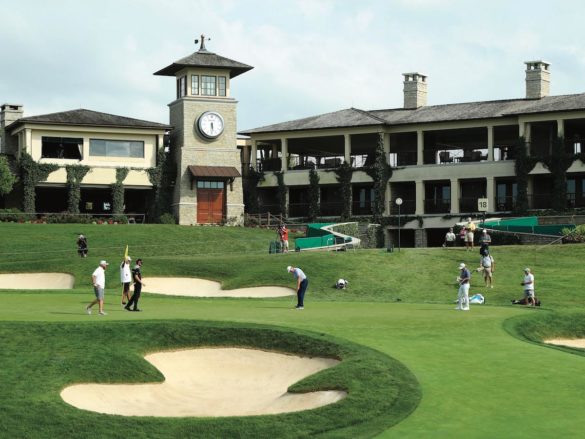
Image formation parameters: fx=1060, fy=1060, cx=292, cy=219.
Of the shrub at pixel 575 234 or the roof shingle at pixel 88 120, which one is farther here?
the roof shingle at pixel 88 120

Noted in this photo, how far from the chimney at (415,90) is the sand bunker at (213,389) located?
59.1 metres

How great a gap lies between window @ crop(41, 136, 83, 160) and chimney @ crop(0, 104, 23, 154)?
485 cm

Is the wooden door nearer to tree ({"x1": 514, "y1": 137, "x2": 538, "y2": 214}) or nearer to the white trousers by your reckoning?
tree ({"x1": 514, "y1": 137, "x2": 538, "y2": 214})

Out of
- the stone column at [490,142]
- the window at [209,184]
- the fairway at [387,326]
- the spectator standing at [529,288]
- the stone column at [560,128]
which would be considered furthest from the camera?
the window at [209,184]

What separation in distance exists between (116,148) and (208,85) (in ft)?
28.7

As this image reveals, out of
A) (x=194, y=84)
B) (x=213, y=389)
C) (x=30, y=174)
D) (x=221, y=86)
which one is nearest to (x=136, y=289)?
(x=213, y=389)

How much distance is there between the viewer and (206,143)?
83062 mm

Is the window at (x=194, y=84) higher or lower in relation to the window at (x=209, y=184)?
higher

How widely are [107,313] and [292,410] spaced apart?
44.4ft

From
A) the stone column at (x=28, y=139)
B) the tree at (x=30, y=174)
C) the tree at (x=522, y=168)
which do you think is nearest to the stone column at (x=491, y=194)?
the tree at (x=522, y=168)

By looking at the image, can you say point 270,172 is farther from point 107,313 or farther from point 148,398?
point 148,398

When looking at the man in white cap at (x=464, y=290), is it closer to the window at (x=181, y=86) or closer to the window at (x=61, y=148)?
the window at (x=181, y=86)

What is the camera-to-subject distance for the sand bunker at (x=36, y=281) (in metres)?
51.7

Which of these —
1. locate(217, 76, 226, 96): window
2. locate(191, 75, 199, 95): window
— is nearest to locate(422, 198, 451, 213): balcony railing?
locate(217, 76, 226, 96): window
